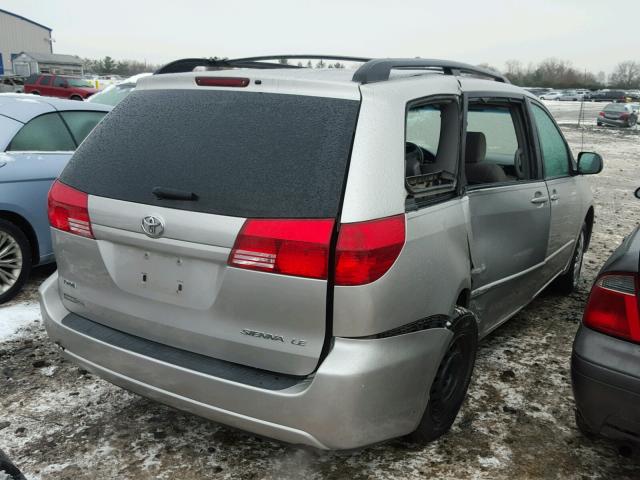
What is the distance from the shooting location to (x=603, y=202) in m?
10.7

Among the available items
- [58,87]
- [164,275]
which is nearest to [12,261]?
[164,275]

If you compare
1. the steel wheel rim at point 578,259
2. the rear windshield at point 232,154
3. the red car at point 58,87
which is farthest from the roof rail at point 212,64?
the red car at point 58,87

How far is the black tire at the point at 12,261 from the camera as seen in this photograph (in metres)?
4.71

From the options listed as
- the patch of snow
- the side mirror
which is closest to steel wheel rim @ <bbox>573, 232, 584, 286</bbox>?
the side mirror

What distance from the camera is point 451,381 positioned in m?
2.95

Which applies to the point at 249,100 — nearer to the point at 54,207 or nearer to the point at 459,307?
the point at 54,207

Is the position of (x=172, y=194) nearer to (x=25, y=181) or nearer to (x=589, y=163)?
(x=25, y=181)

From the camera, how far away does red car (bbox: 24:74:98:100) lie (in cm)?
2894

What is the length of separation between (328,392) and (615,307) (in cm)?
125

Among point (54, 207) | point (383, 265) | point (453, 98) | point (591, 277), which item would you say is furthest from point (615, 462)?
point (591, 277)

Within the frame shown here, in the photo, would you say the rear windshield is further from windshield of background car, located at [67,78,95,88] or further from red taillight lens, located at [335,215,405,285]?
windshield of background car, located at [67,78,95,88]

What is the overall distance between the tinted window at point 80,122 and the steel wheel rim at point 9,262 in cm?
114

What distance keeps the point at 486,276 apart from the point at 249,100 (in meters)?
1.60

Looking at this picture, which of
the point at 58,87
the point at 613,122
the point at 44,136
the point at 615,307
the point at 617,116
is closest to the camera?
the point at 615,307
